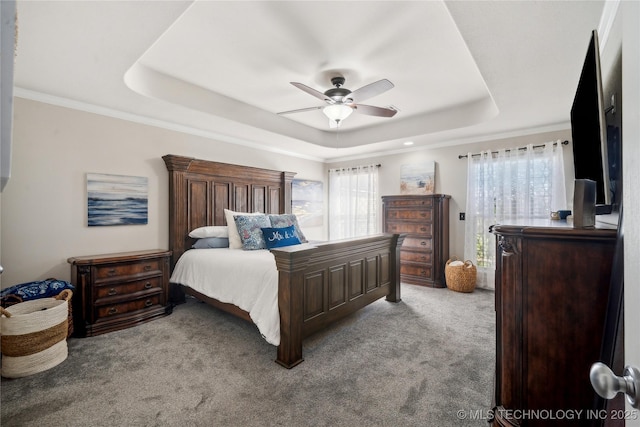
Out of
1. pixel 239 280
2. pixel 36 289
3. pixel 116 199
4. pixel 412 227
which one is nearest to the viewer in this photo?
pixel 36 289

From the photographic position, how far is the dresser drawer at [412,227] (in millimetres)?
4527

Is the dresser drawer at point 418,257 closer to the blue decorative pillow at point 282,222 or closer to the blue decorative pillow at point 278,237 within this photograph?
the blue decorative pillow at point 282,222

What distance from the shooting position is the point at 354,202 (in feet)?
18.8

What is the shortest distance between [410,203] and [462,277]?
1356 millimetres

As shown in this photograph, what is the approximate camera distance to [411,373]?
2.06m

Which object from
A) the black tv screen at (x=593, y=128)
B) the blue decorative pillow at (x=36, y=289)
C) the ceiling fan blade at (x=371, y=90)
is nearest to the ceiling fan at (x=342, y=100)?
the ceiling fan blade at (x=371, y=90)

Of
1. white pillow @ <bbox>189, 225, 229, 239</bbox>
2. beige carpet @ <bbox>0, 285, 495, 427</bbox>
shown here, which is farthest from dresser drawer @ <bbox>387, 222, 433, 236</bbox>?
white pillow @ <bbox>189, 225, 229, 239</bbox>

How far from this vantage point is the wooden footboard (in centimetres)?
217

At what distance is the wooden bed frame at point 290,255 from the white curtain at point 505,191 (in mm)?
1554

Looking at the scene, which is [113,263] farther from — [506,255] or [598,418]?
[598,418]

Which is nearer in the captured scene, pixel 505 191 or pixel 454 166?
pixel 505 191

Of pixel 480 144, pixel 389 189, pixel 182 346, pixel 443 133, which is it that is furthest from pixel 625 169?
pixel 389 189

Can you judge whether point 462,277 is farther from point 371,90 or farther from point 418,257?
point 371,90

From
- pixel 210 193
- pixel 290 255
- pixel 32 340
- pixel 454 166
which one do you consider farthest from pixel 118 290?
pixel 454 166
